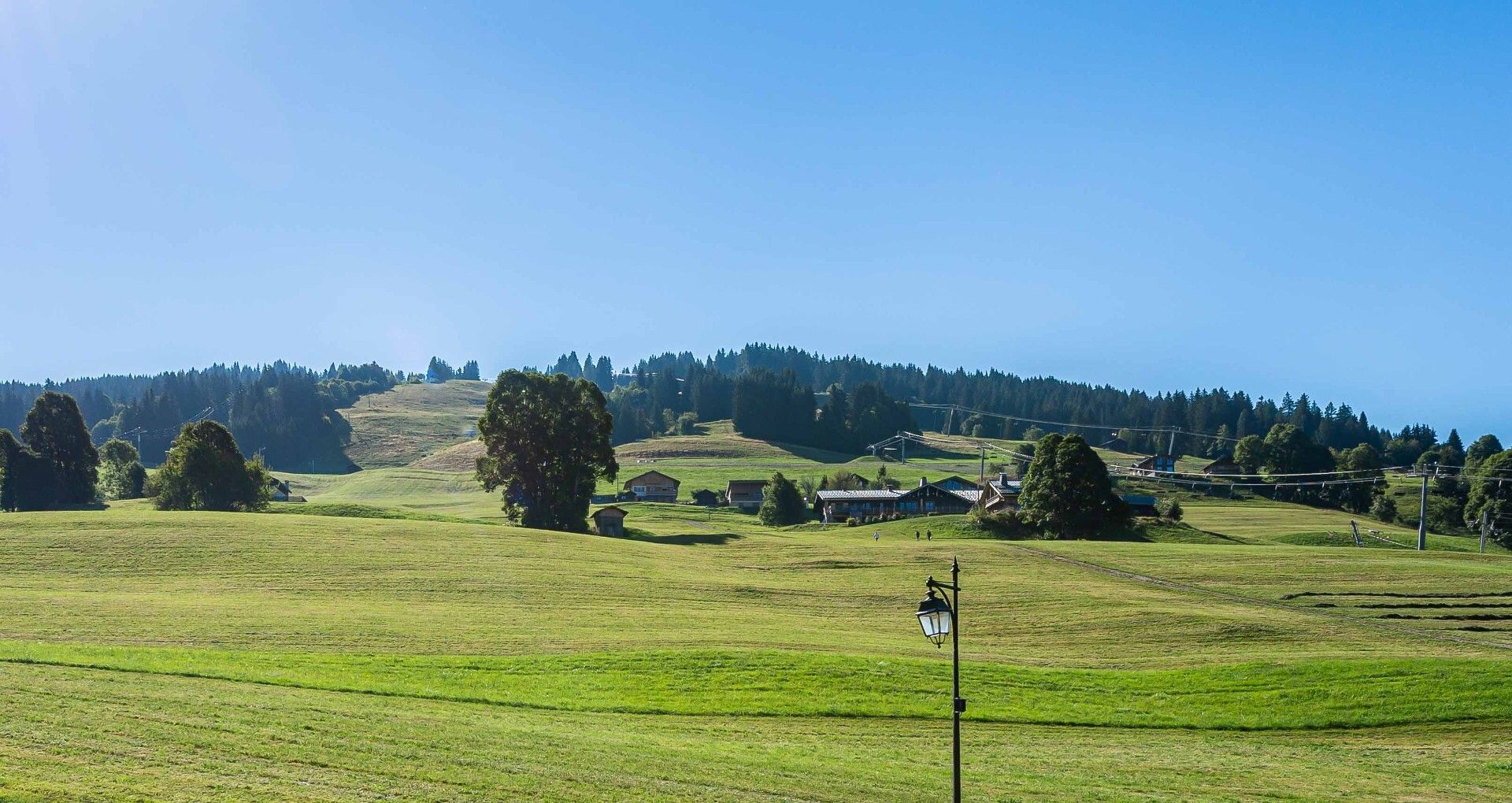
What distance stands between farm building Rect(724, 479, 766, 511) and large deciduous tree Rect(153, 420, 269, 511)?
64780mm

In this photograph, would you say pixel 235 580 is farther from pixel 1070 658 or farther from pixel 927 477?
pixel 927 477

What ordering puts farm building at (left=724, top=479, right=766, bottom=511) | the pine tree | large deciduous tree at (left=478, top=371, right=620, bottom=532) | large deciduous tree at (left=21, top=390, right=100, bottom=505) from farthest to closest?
farm building at (left=724, top=479, right=766, bottom=511) → the pine tree → large deciduous tree at (left=21, top=390, right=100, bottom=505) → large deciduous tree at (left=478, top=371, right=620, bottom=532)

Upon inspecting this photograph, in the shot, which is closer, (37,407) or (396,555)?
(396,555)

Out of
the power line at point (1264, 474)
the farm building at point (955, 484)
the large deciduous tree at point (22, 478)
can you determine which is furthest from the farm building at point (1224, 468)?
the large deciduous tree at point (22, 478)

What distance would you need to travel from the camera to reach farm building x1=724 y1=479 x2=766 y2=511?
144 meters

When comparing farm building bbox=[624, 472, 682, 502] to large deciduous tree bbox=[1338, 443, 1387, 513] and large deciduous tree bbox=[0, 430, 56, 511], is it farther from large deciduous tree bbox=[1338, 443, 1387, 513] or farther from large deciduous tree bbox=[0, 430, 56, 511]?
large deciduous tree bbox=[1338, 443, 1387, 513]

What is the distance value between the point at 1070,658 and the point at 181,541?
51.8 meters

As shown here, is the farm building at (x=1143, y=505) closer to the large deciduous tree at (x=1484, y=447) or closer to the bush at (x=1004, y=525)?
the bush at (x=1004, y=525)

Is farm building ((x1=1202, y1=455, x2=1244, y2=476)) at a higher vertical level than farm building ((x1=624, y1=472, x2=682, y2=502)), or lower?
higher

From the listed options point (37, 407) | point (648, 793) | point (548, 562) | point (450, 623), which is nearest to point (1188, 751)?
point (648, 793)

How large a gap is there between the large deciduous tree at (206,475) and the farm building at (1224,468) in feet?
414

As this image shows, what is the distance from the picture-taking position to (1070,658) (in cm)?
4025

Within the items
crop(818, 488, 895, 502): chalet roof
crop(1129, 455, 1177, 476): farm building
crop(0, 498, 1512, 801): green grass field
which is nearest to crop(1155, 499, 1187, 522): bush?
crop(818, 488, 895, 502): chalet roof

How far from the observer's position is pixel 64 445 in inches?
4146
